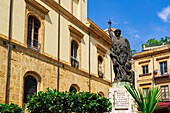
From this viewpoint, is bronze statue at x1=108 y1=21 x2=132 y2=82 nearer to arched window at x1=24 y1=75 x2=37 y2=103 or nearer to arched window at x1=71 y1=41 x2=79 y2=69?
arched window at x1=24 y1=75 x2=37 y2=103

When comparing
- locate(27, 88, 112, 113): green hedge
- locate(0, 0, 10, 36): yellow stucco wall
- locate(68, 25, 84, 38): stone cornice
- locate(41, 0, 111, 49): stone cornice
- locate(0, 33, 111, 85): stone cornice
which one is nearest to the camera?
locate(27, 88, 112, 113): green hedge

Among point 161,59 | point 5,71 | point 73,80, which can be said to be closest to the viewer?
point 5,71

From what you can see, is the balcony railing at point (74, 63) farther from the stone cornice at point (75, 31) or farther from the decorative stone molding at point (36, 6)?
the decorative stone molding at point (36, 6)

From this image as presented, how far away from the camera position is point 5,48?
14875 millimetres

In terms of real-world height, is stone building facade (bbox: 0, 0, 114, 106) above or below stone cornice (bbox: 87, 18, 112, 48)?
below

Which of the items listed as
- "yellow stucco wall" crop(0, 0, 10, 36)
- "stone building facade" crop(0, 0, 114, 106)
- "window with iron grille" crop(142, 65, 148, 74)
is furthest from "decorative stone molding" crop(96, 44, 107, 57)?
"yellow stucco wall" crop(0, 0, 10, 36)

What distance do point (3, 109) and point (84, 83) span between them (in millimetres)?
11820

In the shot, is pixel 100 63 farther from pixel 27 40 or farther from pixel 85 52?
pixel 27 40

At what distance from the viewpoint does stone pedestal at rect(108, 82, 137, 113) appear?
1352cm

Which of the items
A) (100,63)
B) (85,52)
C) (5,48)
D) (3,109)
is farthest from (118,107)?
(100,63)

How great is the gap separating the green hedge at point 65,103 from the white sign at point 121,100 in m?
0.81

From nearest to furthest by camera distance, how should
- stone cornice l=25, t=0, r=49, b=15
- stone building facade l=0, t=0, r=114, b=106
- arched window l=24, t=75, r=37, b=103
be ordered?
stone building facade l=0, t=0, r=114, b=106 < arched window l=24, t=75, r=37, b=103 < stone cornice l=25, t=0, r=49, b=15

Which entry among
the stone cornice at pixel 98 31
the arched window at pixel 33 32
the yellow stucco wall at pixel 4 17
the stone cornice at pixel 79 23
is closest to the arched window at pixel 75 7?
the stone cornice at pixel 79 23

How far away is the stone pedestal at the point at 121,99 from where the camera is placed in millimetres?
13518
